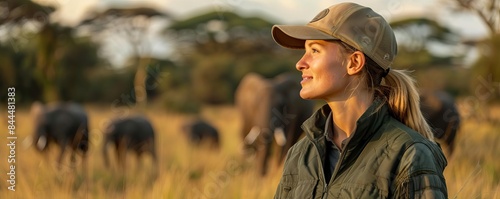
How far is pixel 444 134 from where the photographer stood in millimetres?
8766

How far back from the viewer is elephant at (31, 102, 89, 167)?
31.0ft

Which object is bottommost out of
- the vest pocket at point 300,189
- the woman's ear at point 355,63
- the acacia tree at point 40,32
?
the acacia tree at point 40,32

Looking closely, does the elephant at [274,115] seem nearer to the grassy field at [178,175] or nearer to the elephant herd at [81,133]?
the grassy field at [178,175]

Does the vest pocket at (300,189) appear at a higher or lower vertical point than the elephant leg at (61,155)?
higher

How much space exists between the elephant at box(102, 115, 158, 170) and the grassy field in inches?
6.6

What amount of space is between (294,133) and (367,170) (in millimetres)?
7097

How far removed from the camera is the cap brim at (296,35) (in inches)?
86.3

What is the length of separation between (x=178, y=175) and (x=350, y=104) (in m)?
2.78

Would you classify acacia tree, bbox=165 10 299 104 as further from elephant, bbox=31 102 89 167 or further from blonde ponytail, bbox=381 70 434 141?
blonde ponytail, bbox=381 70 434 141

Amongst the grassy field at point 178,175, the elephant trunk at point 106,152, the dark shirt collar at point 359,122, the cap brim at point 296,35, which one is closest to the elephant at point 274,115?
the grassy field at point 178,175

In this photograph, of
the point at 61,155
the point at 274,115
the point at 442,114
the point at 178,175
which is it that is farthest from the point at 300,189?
the point at 442,114

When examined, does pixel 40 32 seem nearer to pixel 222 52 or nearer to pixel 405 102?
pixel 222 52

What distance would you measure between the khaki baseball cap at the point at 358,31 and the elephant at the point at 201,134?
33.3ft

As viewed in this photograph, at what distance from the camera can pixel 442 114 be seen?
9.31 m
